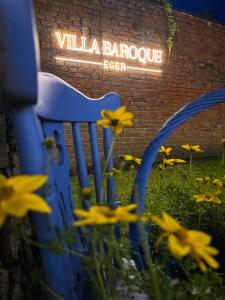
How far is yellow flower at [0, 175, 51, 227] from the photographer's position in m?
0.35

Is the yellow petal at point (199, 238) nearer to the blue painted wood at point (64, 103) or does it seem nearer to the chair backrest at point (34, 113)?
the chair backrest at point (34, 113)

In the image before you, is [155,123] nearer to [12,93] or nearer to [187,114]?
[187,114]

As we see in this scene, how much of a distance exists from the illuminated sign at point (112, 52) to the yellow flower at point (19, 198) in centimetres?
483

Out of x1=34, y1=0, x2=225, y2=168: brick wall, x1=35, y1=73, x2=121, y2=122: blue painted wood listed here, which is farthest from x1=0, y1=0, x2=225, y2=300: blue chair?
x1=34, y1=0, x2=225, y2=168: brick wall

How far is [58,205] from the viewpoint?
63cm

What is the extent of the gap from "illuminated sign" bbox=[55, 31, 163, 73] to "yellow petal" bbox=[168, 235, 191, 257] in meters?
4.86

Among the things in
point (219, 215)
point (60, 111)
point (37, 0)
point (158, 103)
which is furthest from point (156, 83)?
point (60, 111)

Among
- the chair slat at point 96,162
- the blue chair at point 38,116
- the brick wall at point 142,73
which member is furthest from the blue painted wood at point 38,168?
the brick wall at point 142,73

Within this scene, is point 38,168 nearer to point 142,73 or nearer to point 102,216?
point 102,216

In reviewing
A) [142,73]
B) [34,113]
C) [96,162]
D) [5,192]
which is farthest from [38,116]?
[142,73]

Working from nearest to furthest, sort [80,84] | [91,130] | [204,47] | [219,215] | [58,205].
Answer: [58,205]
[91,130]
[219,215]
[80,84]
[204,47]

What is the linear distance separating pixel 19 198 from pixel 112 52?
553 cm

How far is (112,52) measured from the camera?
5672 mm

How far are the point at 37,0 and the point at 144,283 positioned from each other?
4871 millimetres
